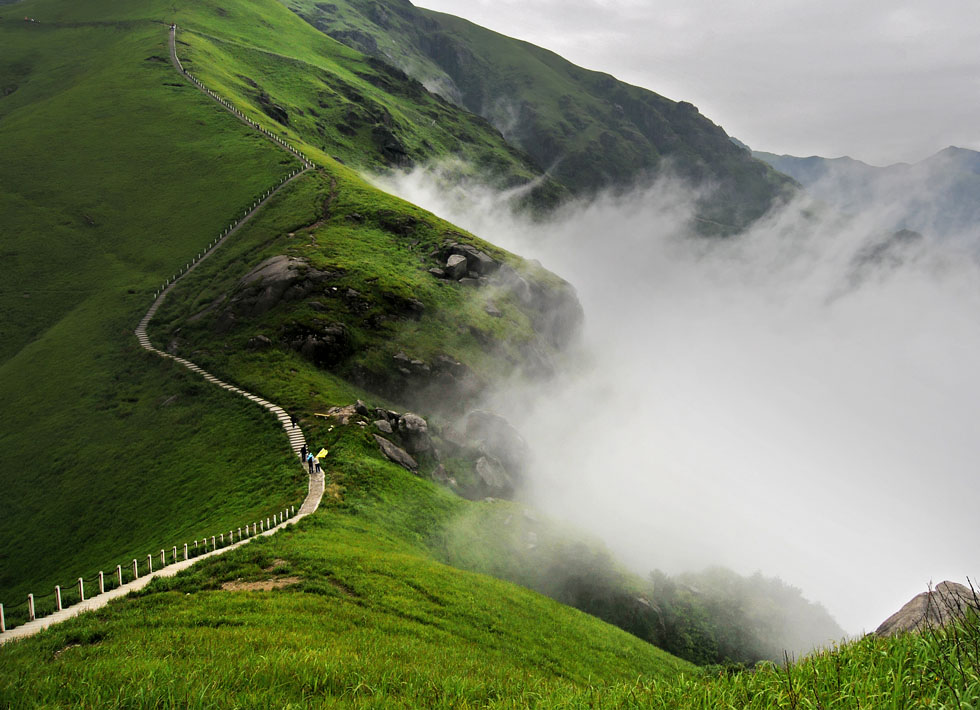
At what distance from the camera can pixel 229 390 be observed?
2028 inches

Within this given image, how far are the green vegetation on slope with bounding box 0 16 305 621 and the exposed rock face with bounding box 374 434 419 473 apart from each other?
27.7 ft

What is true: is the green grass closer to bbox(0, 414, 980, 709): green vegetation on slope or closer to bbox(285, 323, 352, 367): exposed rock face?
bbox(285, 323, 352, 367): exposed rock face

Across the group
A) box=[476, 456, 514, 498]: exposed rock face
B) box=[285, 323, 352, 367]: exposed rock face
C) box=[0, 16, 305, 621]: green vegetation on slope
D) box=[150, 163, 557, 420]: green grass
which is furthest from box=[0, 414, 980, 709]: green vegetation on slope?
box=[285, 323, 352, 367]: exposed rock face

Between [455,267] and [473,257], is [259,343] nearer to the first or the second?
[455,267]

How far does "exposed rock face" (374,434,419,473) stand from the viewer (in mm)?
45531

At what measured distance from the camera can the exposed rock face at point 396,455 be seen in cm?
4553

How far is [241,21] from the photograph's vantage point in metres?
198

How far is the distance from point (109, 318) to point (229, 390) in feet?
105

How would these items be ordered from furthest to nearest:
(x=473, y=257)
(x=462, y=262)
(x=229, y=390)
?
1. (x=473, y=257)
2. (x=462, y=262)
3. (x=229, y=390)

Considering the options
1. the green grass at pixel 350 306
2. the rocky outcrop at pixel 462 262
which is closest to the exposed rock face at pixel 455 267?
the rocky outcrop at pixel 462 262

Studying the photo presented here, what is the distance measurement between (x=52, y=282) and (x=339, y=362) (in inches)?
2129

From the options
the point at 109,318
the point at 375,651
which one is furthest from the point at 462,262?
the point at 375,651

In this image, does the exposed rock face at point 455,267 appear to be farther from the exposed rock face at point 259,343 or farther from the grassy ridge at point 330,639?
the grassy ridge at point 330,639

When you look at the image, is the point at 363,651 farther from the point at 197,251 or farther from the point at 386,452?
the point at 197,251
